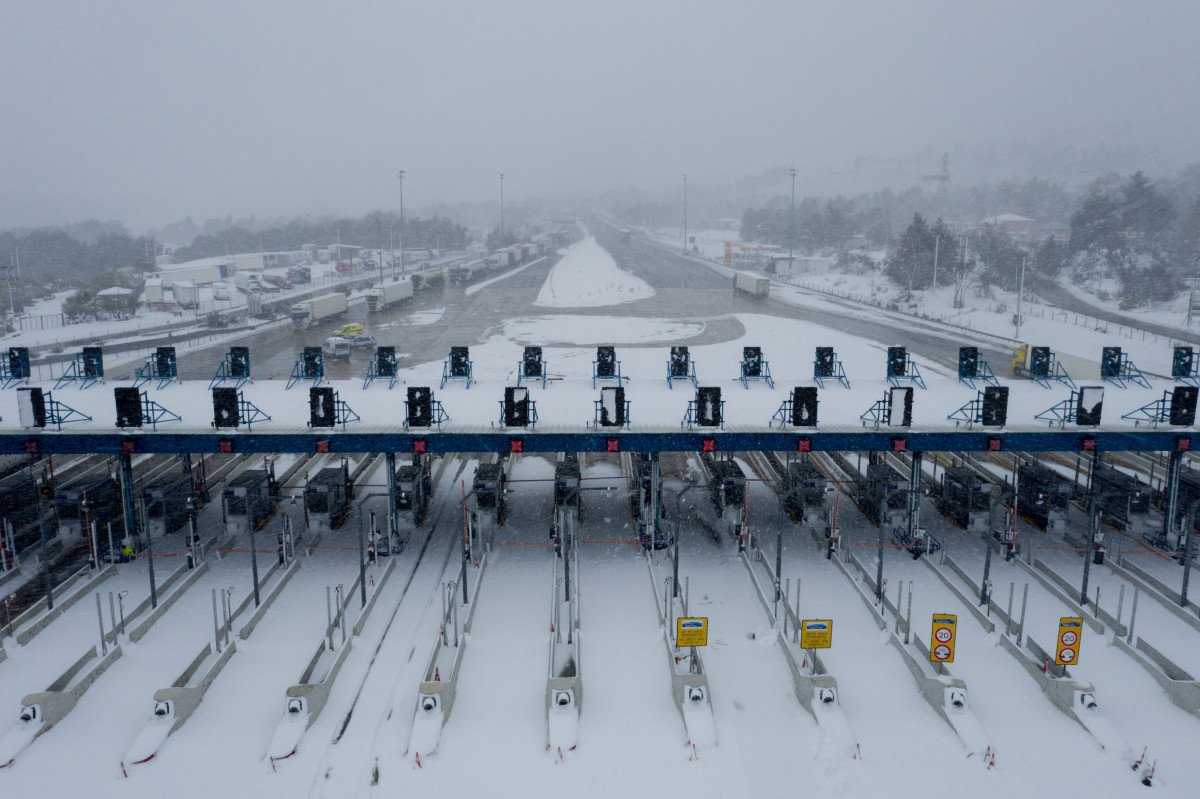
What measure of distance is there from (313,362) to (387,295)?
50.1m

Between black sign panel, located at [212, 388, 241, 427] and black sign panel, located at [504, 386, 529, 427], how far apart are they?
23.9ft

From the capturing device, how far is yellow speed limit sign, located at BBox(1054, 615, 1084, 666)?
16156mm

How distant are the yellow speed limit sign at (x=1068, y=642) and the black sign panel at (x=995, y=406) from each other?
7.41m

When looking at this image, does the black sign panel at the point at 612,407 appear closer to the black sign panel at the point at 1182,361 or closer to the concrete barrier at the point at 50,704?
the concrete barrier at the point at 50,704

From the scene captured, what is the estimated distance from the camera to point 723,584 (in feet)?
73.3

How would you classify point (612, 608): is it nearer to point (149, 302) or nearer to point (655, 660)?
point (655, 660)

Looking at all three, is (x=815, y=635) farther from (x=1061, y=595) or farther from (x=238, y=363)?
(x=238, y=363)

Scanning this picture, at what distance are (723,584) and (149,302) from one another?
7420cm

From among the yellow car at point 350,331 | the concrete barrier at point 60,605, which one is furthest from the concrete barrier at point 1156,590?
the yellow car at point 350,331

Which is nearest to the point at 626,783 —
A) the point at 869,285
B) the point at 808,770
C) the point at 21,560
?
the point at 808,770

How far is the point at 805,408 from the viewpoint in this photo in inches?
889

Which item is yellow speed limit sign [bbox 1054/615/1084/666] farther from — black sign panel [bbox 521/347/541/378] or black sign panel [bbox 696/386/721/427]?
black sign panel [bbox 521/347/541/378]

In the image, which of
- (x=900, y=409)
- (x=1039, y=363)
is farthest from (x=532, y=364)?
(x=1039, y=363)

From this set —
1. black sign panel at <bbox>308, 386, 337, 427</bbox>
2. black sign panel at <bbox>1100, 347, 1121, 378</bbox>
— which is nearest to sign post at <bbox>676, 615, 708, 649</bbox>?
black sign panel at <bbox>308, 386, 337, 427</bbox>
